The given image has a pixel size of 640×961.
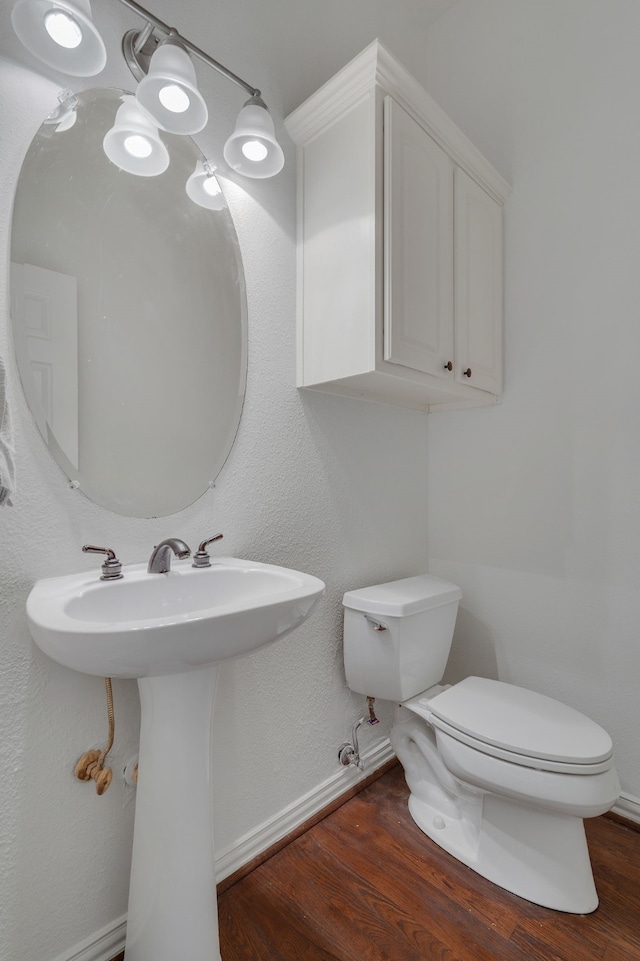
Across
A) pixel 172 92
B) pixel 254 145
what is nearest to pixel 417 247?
pixel 254 145

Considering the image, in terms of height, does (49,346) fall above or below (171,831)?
above

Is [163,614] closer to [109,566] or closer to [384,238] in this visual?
[109,566]

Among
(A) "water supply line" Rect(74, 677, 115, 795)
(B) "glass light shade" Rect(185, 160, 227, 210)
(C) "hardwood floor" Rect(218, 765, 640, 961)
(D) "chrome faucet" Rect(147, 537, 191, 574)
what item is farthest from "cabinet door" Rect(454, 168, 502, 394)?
(C) "hardwood floor" Rect(218, 765, 640, 961)

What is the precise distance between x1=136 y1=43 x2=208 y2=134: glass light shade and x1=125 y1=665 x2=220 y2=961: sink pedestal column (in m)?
1.11

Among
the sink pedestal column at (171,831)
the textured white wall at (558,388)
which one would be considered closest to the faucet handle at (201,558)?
the sink pedestal column at (171,831)

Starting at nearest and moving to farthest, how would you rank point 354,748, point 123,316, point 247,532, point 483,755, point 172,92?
1. point 172,92
2. point 123,316
3. point 483,755
4. point 247,532
5. point 354,748

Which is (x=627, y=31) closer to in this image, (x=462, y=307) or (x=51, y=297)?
(x=462, y=307)

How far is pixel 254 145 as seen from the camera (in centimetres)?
112

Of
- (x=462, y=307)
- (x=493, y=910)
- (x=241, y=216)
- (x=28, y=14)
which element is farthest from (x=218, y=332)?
(x=493, y=910)

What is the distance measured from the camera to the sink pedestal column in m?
0.88

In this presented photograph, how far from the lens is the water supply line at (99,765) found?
94 centimetres

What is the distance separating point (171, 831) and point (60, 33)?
4.81ft

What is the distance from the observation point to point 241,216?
1.26 metres

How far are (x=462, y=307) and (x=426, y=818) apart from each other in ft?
5.17
